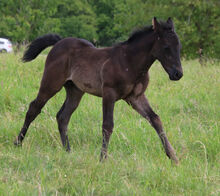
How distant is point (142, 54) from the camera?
4.43m

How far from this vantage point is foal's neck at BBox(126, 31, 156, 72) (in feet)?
14.4

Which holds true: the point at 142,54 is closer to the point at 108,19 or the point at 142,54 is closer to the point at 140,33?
the point at 140,33

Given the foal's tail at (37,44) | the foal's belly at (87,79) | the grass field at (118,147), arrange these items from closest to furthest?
the grass field at (118,147) → the foal's belly at (87,79) → the foal's tail at (37,44)

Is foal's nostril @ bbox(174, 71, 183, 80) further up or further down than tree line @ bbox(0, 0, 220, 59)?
further up

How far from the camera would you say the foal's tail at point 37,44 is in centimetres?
553

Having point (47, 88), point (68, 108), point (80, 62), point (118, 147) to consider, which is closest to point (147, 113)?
point (118, 147)

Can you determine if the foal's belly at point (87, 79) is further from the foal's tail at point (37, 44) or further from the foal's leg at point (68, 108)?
the foal's tail at point (37, 44)

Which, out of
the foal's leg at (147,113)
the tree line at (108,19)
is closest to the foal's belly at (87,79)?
the foal's leg at (147,113)

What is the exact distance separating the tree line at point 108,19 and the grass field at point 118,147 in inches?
59.8

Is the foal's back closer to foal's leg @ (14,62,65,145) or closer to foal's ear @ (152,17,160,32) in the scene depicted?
foal's leg @ (14,62,65,145)

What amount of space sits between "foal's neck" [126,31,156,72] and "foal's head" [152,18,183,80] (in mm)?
100

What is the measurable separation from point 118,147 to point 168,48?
1.50m

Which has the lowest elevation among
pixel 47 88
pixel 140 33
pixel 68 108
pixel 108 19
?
pixel 108 19

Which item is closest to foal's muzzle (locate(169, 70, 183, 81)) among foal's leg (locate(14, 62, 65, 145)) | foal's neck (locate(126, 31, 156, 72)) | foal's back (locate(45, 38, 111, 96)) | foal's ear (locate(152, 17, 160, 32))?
foal's neck (locate(126, 31, 156, 72))
